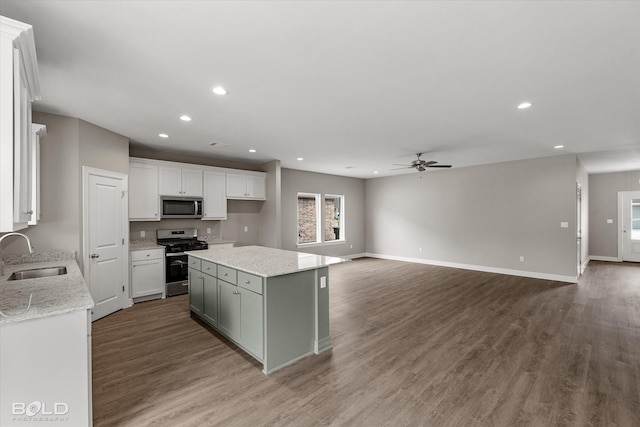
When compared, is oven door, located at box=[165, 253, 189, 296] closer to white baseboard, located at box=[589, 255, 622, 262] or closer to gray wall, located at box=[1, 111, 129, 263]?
gray wall, located at box=[1, 111, 129, 263]

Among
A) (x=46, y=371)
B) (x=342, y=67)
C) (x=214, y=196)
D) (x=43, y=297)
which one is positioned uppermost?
(x=342, y=67)

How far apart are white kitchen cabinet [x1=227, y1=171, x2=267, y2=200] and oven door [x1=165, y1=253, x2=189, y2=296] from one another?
1607 millimetres

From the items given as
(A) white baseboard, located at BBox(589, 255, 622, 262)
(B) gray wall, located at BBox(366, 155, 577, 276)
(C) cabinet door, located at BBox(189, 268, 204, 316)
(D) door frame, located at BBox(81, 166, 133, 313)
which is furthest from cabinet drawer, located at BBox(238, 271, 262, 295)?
(A) white baseboard, located at BBox(589, 255, 622, 262)

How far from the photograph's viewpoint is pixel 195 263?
3.87m

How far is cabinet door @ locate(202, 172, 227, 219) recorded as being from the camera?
5648mm

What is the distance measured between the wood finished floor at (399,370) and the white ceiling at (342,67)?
2697 mm

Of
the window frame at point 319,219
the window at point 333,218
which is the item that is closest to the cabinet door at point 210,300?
the window frame at point 319,219

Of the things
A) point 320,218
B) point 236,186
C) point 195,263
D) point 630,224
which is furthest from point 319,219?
point 630,224

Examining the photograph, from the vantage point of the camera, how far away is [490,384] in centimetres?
247

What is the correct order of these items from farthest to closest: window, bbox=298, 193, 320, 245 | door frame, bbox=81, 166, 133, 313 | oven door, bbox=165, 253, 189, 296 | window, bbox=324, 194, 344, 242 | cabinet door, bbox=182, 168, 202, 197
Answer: window, bbox=324, 194, 344, 242 → window, bbox=298, 193, 320, 245 → cabinet door, bbox=182, 168, 202, 197 → oven door, bbox=165, 253, 189, 296 → door frame, bbox=81, 166, 133, 313

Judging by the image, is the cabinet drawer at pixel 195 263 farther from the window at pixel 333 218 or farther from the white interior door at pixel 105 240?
the window at pixel 333 218

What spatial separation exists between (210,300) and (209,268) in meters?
0.41

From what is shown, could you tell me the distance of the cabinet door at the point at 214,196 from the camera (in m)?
5.65

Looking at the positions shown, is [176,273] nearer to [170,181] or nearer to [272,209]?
[170,181]
